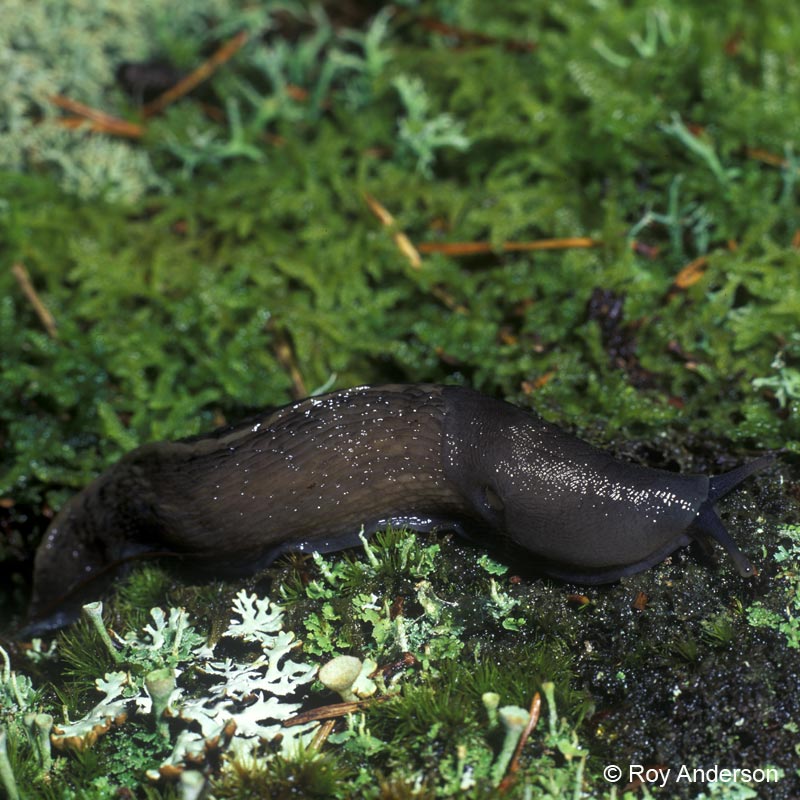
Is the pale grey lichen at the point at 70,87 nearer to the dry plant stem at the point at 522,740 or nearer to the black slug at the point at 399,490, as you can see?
the black slug at the point at 399,490

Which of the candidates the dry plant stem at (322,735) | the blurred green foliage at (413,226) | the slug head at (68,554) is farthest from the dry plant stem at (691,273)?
the slug head at (68,554)

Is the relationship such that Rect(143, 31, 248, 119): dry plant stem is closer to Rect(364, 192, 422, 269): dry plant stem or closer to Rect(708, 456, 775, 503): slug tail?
Rect(364, 192, 422, 269): dry plant stem

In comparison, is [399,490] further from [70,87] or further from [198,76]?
[70,87]

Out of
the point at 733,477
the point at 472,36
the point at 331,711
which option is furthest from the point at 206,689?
the point at 472,36

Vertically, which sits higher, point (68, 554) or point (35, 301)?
point (35, 301)

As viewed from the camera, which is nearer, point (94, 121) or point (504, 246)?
point (504, 246)

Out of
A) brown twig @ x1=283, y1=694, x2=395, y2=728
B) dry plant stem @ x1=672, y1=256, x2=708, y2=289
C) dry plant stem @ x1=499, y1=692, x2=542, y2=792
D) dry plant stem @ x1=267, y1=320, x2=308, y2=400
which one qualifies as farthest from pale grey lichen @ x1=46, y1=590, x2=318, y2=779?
dry plant stem @ x1=672, y1=256, x2=708, y2=289

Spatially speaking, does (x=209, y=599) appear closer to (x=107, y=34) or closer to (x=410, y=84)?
(x=410, y=84)
